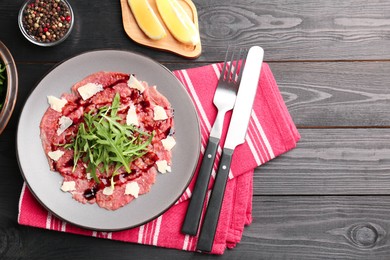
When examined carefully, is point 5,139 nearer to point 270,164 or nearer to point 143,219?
point 143,219

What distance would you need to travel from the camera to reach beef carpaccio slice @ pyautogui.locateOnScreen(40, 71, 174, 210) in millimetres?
2006

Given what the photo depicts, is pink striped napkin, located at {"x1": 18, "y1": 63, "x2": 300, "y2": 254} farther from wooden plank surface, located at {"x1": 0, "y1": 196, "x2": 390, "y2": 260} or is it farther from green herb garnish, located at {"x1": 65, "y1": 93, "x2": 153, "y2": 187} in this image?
green herb garnish, located at {"x1": 65, "y1": 93, "x2": 153, "y2": 187}

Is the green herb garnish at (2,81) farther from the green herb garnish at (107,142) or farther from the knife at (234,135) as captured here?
the knife at (234,135)

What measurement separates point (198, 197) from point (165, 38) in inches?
25.5

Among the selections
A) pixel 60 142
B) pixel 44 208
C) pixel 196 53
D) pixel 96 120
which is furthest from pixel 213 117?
pixel 44 208

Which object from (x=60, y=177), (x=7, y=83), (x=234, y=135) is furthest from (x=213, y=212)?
(x=7, y=83)

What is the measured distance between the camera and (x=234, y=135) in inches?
80.4

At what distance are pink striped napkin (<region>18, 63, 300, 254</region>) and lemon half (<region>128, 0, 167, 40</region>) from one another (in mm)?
175

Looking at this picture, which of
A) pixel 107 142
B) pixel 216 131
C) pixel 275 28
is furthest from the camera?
pixel 275 28

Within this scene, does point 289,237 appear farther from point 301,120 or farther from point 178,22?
point 178,22

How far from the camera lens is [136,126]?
6.67 feet

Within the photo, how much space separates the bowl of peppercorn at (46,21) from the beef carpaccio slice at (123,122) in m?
0.22

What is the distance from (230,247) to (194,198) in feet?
0.79

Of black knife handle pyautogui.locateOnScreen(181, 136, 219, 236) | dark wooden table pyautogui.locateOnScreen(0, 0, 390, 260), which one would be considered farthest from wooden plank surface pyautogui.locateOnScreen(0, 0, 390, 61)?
black knife handle pyautogui.locateOnScreen(181, 136, 219, 236)
